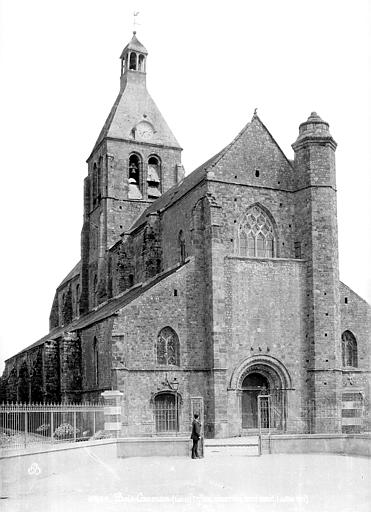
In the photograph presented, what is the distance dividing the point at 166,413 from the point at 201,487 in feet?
47.9

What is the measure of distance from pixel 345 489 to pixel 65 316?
4179cm

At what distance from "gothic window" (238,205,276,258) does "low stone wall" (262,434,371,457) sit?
10.5 m

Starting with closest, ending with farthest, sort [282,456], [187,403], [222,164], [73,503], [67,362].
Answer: [73,503] → [282,456] → [187,403] → [222,164] → [67,362]

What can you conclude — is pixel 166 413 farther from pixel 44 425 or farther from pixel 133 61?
pixel 133 61

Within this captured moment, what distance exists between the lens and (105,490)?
1725 centimetres

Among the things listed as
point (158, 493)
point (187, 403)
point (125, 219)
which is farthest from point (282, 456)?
point (125, 219)

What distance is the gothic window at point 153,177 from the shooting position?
50.7 m

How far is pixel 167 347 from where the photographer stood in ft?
108

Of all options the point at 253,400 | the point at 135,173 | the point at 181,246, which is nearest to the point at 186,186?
the point at 181,246

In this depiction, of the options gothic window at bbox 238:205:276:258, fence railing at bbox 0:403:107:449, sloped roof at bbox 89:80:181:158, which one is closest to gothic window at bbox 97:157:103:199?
sloped roof at bbox 89:80:181:158

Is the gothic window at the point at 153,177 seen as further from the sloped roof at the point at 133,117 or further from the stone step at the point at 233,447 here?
the stone step at the point at 233,447

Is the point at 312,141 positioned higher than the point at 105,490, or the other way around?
the point at 312,141

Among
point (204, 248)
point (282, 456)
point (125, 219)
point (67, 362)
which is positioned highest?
point (125, 219)

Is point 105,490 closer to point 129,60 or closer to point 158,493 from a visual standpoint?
point 158,493
